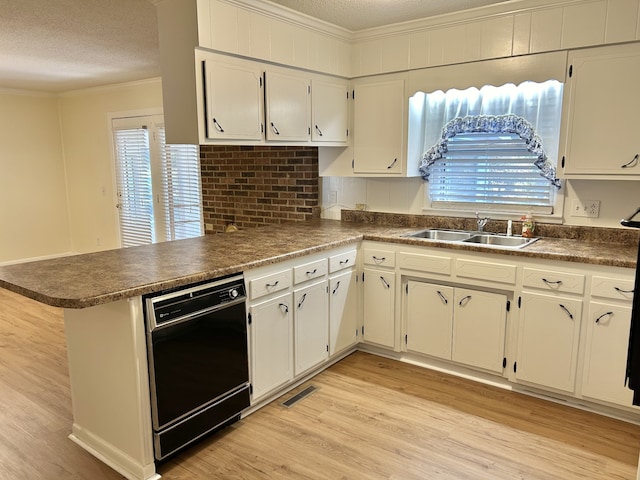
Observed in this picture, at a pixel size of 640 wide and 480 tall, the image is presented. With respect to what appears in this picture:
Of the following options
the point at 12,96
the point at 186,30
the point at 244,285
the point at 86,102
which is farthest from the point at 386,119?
the point at 12,96

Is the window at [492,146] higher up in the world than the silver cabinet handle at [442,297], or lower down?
higher up

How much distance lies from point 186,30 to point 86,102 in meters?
4.66

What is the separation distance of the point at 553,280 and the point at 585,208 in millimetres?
707

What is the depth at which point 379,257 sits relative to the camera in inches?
134

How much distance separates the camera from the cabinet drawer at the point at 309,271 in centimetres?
290

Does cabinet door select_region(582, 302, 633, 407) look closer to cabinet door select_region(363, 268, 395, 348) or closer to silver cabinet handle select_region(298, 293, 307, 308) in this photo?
cabinet door select_region(363, 268, 395, 348)

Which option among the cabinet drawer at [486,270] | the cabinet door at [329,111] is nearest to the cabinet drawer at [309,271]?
the cabinet drawer at [486,270]

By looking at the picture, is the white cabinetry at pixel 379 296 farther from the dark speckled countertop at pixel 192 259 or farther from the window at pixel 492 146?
the window at pixel 492 146

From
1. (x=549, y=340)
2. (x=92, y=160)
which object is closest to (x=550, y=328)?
(x=549, y=340)

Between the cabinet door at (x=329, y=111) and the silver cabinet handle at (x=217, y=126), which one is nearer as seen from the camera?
the silver cabinet handle at (x=217, y=126)

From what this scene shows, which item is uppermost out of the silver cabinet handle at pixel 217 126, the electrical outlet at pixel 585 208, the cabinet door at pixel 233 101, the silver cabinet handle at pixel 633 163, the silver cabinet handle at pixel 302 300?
the cabinet door at pixel 233 101

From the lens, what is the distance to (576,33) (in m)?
2.79

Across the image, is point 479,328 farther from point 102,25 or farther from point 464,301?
point 102,25

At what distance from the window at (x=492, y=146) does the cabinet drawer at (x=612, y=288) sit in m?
0.78
